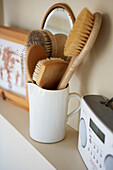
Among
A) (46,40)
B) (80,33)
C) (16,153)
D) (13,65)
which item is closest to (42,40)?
(46,40)

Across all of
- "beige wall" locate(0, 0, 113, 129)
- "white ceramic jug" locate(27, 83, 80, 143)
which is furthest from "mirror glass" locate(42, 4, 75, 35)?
"white ceramic jug" locate(27, 83, 80, 143)

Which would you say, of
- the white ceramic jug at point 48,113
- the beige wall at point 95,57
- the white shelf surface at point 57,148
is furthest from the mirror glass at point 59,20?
the white shelf surface at point 57,148

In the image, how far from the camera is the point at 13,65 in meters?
0.79

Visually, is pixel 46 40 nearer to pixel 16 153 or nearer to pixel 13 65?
pixel 13 65

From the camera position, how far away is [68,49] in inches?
18.8

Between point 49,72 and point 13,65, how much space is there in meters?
0.30

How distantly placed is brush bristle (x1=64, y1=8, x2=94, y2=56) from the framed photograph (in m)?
0.27

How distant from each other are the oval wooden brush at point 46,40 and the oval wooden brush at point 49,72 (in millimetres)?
54

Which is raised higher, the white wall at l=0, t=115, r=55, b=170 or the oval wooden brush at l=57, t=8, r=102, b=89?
the oval wooden brush at l=57, t=8, r=102, b=89

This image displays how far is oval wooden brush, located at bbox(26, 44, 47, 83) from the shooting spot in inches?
22.1

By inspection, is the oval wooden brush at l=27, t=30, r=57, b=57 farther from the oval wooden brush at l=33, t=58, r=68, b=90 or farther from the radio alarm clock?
the radio alarm clock

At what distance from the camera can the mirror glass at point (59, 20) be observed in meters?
0.58

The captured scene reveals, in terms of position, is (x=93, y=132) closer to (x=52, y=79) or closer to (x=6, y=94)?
(x=52, y=79)

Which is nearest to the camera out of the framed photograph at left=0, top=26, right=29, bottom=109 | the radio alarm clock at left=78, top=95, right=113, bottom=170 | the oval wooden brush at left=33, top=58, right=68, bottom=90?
the radio alarm clock at left=78, top=95, right=113, bottom=170
